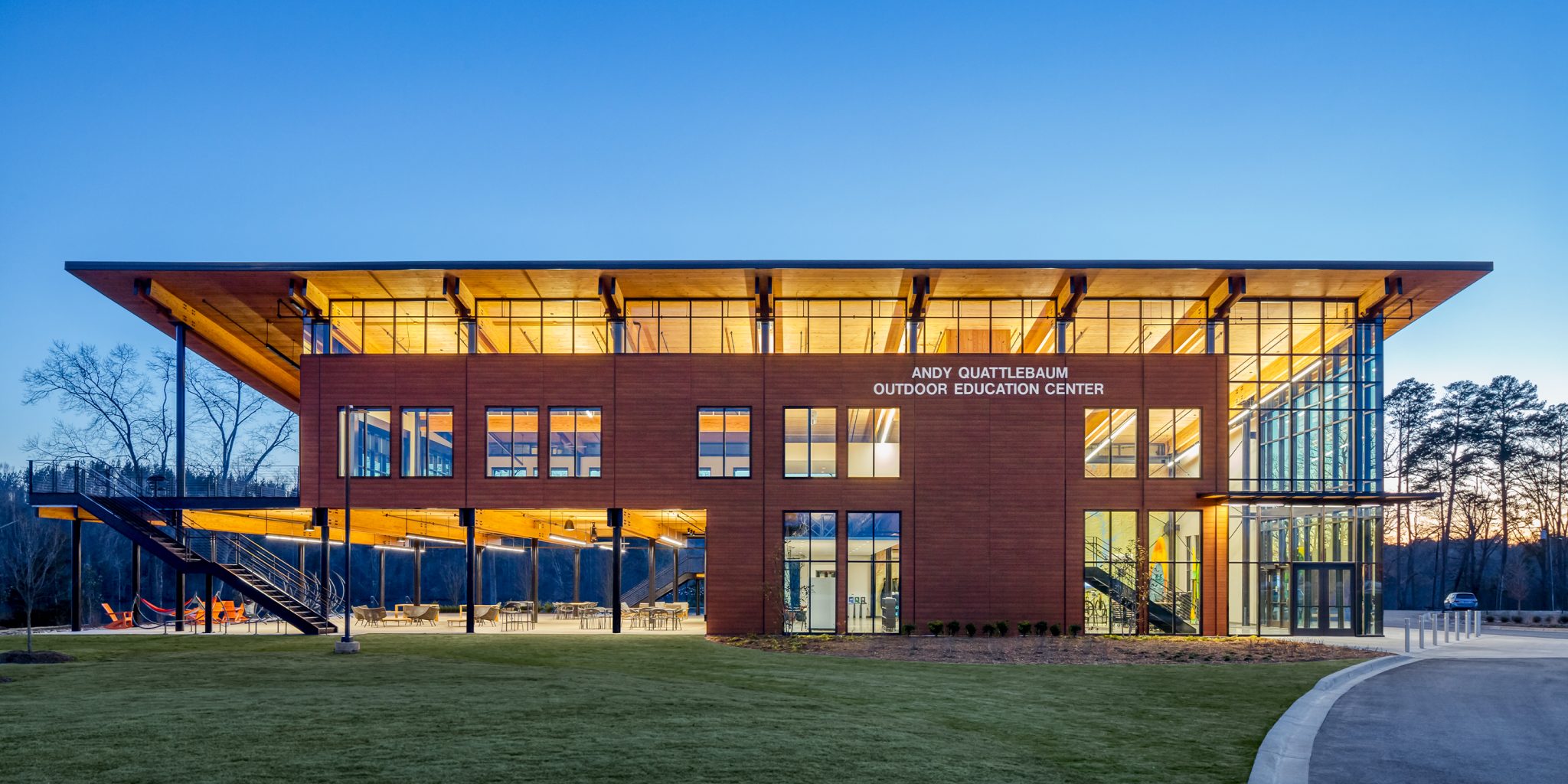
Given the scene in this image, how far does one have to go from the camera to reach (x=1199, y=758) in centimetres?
1271

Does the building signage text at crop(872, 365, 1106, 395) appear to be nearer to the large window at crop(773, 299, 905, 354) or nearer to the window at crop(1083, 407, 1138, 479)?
the window at crop(1083, 407, 1138, 479)

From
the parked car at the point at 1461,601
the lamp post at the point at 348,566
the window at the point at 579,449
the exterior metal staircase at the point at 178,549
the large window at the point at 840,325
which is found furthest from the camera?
the parked car at the point at 1461,601

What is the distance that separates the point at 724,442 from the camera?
35.1 metres

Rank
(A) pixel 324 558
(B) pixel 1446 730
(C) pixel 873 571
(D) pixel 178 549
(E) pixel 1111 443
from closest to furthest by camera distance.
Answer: (B) pixel 1446 730 → (D) pixel 178 549 → (A) pixel 324 558 → (C) pixel 873 571 → (E) pixel 1111 443

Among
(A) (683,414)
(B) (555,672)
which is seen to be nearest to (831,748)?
(B) (555,672)

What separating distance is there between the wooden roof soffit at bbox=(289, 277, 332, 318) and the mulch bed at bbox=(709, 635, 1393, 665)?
51.8 feet

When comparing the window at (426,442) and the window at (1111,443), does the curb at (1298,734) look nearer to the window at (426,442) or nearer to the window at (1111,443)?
the window at (1111,443)

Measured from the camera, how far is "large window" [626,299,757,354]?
3594 cm

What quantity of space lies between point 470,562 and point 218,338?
14.8m

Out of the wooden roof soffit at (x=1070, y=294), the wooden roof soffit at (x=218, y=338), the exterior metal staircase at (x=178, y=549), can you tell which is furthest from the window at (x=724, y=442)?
the wooden roof soffit at (x=218, y=338)

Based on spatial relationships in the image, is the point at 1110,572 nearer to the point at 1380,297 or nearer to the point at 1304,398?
the point at 1304,398

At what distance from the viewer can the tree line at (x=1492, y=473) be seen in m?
76.2

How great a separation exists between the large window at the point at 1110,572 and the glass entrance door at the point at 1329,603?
497 cm

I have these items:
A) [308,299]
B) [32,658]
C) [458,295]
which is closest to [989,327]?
[458,295]
